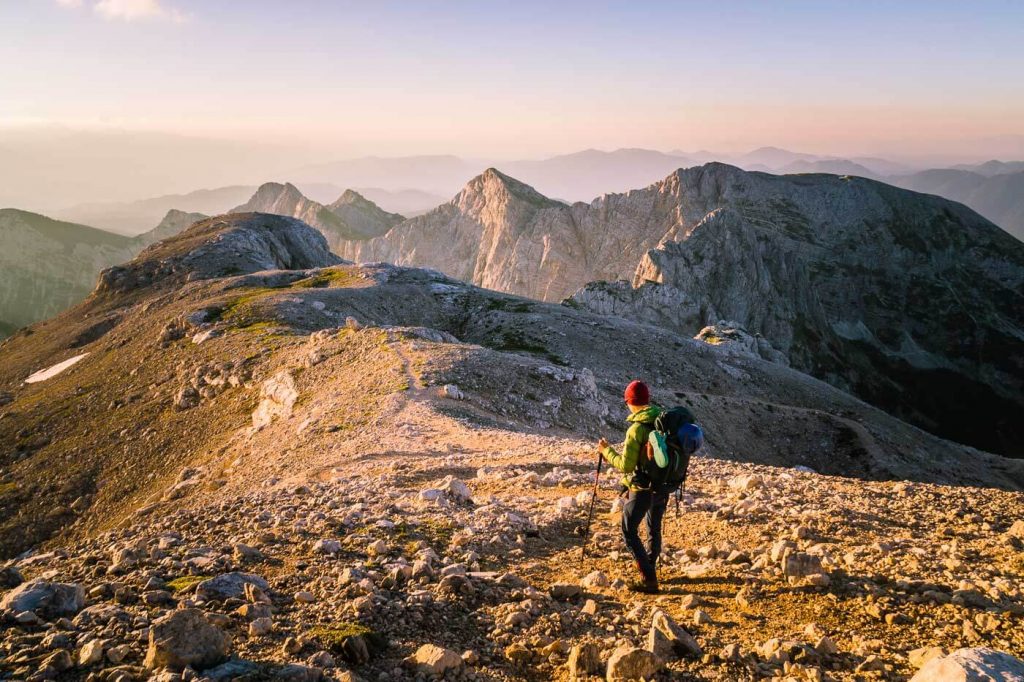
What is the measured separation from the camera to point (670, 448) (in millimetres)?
7961

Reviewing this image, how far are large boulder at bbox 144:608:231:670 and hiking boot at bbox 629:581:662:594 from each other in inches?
214

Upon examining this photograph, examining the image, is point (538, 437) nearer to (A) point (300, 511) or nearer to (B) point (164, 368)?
(A) point (300, 511)

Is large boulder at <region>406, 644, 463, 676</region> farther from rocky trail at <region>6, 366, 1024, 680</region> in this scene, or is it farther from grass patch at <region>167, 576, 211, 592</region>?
grass patch at <region>167, 576, 211, 592</region>

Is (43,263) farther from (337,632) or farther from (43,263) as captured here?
(337,632)

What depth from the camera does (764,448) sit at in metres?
36.7

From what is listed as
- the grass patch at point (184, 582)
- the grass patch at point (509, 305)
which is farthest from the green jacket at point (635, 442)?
the grass patch at point (509, 305)

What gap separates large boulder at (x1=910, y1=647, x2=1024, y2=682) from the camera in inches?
186

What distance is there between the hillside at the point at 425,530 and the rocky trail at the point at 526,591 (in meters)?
0.04

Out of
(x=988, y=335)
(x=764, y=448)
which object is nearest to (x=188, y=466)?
(x=764, y=448)

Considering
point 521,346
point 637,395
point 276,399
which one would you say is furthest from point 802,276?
point 637,395

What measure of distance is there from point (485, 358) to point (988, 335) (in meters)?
139

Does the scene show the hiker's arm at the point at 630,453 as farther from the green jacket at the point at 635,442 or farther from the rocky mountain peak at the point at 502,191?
the rocky mountain peak at the point at 502,191

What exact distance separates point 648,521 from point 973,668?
4.36 metres

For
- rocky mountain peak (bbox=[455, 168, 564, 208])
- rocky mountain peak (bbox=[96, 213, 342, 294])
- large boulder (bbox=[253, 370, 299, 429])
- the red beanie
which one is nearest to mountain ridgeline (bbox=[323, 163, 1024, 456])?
rocky mountain peak (bbox=[455, 168, 564, 208])
